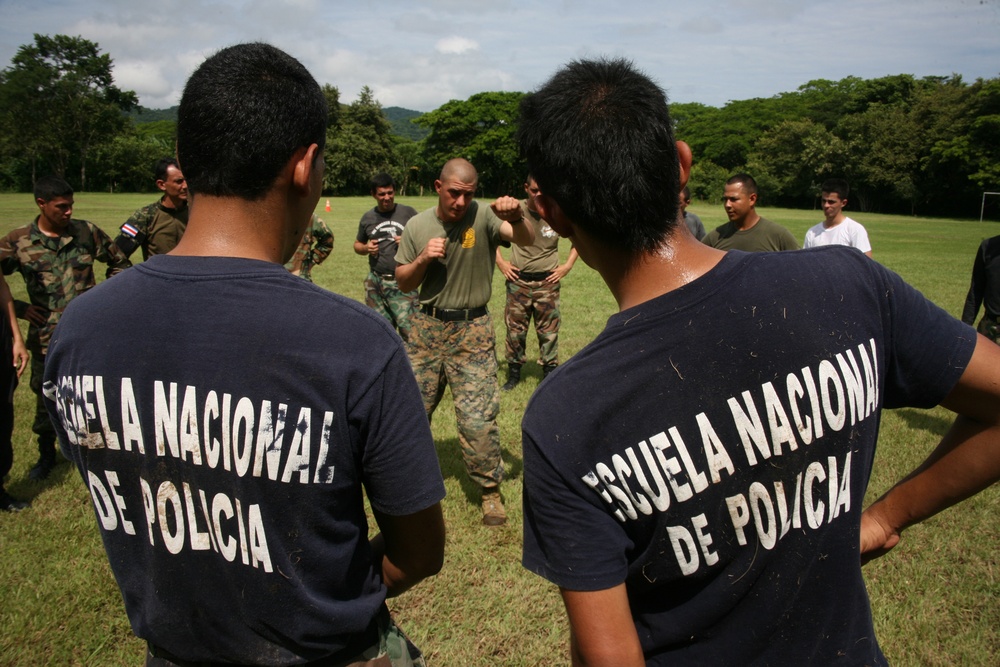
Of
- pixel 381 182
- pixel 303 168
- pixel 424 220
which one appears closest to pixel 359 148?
pixel 381 182

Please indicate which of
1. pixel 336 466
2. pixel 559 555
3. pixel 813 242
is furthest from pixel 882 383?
pixel 813 242

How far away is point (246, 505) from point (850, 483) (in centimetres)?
127

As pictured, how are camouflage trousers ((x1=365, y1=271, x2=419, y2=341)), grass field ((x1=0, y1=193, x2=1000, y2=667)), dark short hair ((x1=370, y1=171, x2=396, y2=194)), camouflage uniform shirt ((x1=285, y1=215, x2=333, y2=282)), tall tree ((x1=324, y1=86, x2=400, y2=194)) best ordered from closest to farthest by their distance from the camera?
grass field ((x1=0, y1=193, x2=1000, y2=667)) < camouflage uniform shirt ((x1=285, y1=215, x2=333, y2=282)) < camouflage trousers ((x1=365, y1=271, x2=419, y2=341)) < dark short hair ((x1=370, y1=171, x2=396, y2=194)) < tall tree ((x1=324, y1=86, x2=400, y2=194))

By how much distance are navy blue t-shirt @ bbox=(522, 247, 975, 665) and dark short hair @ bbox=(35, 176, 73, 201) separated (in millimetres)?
6201

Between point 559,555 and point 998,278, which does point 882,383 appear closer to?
point 559,555

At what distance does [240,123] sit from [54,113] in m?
79.1

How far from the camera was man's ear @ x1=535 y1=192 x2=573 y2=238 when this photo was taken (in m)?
1.40

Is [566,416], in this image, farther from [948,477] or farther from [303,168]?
[948,477]

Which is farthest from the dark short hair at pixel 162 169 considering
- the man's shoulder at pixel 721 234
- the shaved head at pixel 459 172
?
the man's shoulder at pixel 721 234

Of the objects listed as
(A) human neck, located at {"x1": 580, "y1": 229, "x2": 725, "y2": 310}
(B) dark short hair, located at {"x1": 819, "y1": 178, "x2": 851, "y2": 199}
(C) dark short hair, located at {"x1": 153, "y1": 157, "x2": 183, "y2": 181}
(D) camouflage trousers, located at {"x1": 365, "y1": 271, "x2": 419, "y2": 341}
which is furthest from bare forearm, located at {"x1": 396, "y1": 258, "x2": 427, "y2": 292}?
(B) dark short hair, located at {"x1": 819, "y1": 178, "x2": 851, "y2": 199}

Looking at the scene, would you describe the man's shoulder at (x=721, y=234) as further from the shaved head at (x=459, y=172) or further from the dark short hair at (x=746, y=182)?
the shaved head at (x=459, y=172)

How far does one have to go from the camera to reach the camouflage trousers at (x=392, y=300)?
8.27 meters

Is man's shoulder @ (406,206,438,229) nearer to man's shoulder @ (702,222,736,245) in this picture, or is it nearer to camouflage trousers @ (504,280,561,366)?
camouflage trousers @ (504,280,561,366)

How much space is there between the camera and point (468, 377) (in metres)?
5.21
